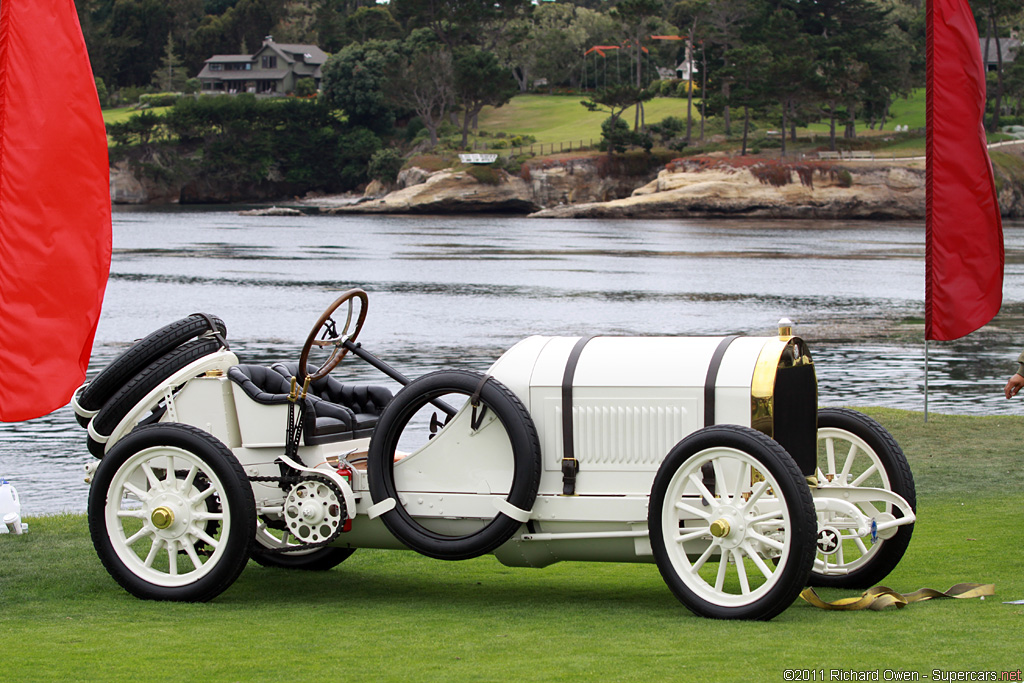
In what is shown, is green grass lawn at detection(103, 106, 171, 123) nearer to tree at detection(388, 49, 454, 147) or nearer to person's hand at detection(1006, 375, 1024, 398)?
tree at detection(388, 49, 454, 147)

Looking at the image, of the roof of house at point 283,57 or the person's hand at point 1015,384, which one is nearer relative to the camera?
the person's hand at point 1015,384

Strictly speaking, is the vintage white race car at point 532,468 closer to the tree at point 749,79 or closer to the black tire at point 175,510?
the black tire at point 175,510

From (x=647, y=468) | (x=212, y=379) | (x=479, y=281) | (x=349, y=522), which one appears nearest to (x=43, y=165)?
(x=212, y=379)

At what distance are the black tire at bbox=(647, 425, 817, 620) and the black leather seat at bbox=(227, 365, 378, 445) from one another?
7.52 ft

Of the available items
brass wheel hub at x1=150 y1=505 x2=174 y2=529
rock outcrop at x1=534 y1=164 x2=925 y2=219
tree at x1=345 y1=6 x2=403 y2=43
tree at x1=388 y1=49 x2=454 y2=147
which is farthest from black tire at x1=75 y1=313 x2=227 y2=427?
tree at x1=345 y1=6 x2=403 y2=43

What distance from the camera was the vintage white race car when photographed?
6.43m

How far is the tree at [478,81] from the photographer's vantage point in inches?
5251

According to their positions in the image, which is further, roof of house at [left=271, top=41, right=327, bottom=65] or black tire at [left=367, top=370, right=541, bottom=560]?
roof of house at [left=271, top=41, right=327, bottom=65]

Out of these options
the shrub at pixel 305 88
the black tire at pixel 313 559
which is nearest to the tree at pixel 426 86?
the shrub at pixel 305 88

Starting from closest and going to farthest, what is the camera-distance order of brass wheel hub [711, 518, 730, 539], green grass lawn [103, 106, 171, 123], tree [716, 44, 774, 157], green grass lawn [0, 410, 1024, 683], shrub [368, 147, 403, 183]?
green grass lawn [0, 410, 1024, 683] → brass wheel hub [711, 518, 730, 539] → tree [716, 44, 774, 157] → shrub [368, 147, 403, 183] → green grass lawn [103, 106, 171, 123]

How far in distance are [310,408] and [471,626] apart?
1926mm

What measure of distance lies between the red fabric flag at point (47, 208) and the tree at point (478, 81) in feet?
413

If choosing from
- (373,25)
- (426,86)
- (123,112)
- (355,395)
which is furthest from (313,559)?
(373,25)

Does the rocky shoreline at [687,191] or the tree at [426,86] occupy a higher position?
the tree at [426,86]
